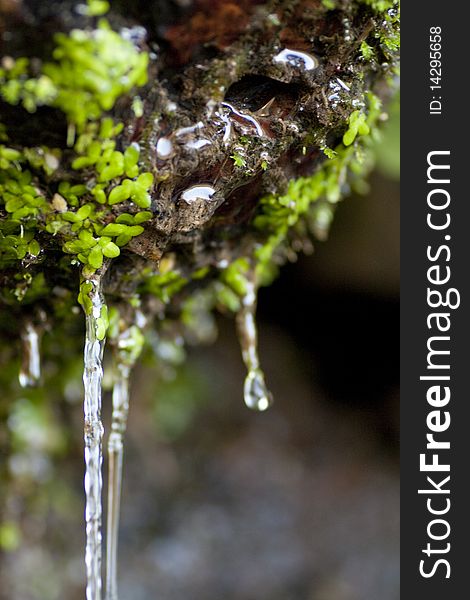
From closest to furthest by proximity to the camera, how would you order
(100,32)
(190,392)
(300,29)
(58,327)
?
(100,32) < (300,29) < (58,327) < (190,392)

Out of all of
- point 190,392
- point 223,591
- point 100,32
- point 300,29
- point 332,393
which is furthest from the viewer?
point 332,393

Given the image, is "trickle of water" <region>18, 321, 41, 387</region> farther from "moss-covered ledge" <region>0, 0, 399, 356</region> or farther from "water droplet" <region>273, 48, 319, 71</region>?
"water droplet" <region>273, 48, 319, 71</region>

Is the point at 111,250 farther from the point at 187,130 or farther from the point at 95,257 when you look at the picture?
the point at 187,130

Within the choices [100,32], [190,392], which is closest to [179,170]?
[100,32]

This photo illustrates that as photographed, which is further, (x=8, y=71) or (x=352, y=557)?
(x=352, y=557)

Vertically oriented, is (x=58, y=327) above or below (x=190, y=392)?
below

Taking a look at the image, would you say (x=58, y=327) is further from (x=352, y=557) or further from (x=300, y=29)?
(x=352, y=557)

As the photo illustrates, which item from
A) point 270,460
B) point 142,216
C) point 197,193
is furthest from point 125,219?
point 270,460

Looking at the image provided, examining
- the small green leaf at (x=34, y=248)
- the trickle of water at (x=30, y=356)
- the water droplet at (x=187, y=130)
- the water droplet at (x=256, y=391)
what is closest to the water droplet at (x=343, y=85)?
the water droplet at (x=187, y=130)
